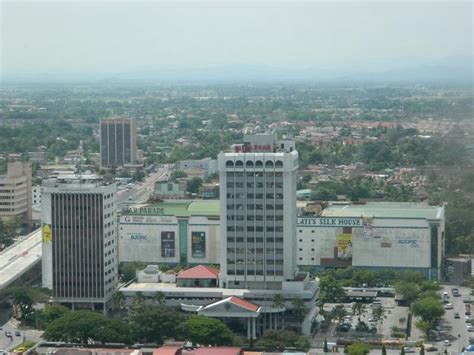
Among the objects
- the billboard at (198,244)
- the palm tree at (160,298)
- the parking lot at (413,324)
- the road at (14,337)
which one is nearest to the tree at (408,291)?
the parking lot at (413,324)

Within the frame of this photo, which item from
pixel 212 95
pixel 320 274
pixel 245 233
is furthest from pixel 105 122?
pixel 212 95

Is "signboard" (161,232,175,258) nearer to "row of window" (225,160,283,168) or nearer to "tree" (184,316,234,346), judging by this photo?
"row of window" (225,160,283,168)

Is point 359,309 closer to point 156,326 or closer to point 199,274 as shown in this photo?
point 199,274

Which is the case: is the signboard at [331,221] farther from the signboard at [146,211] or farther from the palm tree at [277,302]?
the palm tree at [277,302]

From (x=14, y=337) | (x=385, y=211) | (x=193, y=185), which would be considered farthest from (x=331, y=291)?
(x=193, y=185)

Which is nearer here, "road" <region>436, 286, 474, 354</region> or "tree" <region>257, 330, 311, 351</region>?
"tree" <region>257, 330, 311, 351</region>

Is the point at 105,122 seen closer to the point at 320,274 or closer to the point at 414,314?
the point at 320,274

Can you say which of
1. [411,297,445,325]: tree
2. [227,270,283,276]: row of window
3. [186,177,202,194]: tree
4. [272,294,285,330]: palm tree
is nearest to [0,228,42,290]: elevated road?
[227,270,283,276]: row of window
